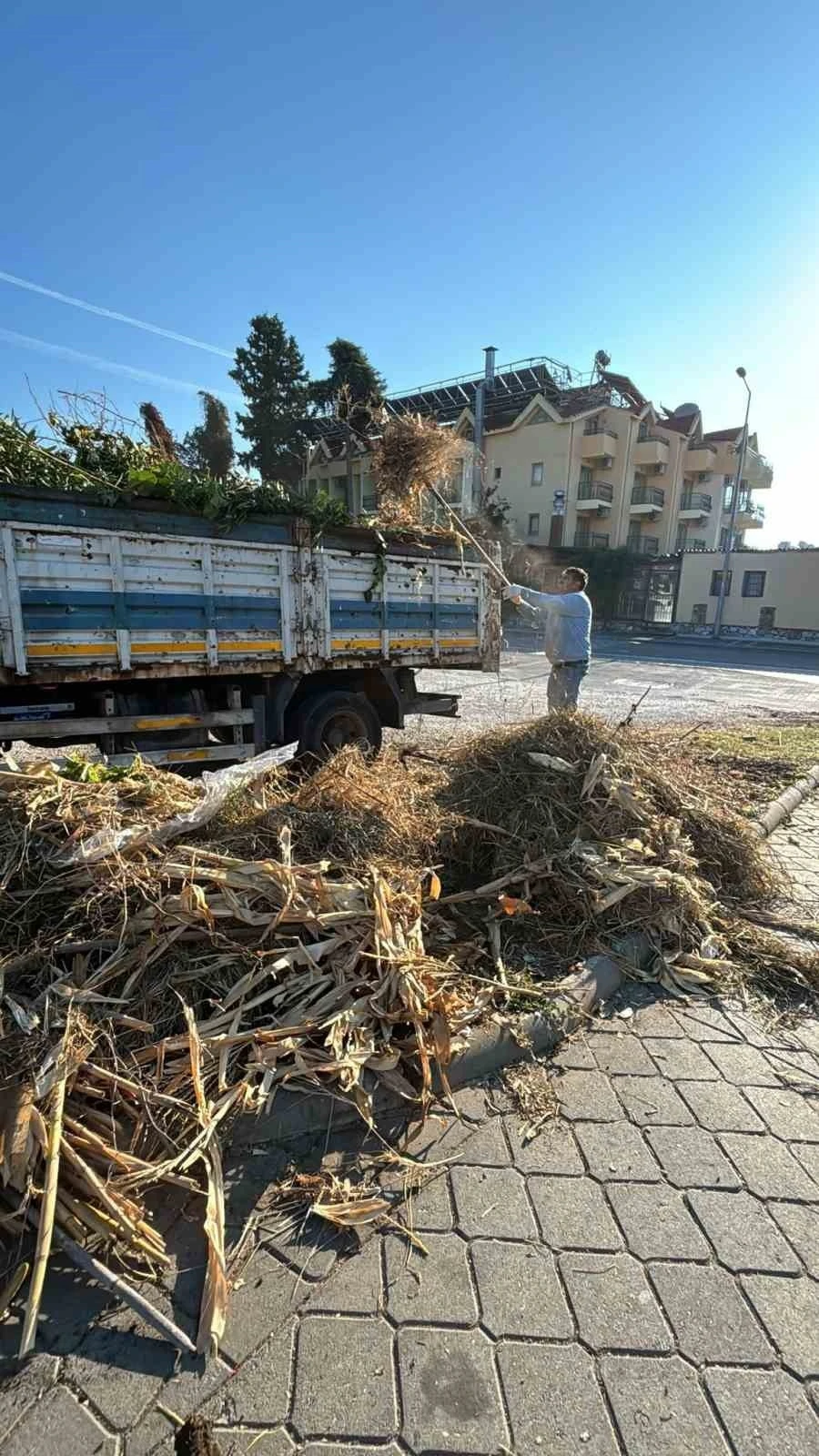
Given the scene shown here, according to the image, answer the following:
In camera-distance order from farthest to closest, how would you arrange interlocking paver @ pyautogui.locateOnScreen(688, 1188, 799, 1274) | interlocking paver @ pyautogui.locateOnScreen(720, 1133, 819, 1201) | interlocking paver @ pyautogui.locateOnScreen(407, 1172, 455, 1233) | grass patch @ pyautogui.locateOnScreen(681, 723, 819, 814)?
→ grass patch @ pyautogui.locateOnScreen(681, 723, 819, 814) < interlocking paver @ pyautogui.locateOnScreen(720, 1133, 819, 1201) < interlocking paver @ pyautogui.locateOnScreen(407, 1172, 455, 1233) < interlocking paver @ pyautogui.locateOnScreen(688, 1188, 799, 1274)

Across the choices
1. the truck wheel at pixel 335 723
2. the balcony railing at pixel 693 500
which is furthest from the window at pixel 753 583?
the truck wheel at pixel 335 723

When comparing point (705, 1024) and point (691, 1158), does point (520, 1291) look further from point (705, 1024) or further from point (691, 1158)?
point (705, 1024)

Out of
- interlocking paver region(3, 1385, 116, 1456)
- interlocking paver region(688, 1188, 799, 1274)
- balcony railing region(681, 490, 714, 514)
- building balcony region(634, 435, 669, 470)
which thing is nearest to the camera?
interlocking paver region(3, 1385, 116, 1456)

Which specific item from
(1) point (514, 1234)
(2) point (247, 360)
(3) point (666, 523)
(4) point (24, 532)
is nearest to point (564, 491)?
(3) point (666, 523)

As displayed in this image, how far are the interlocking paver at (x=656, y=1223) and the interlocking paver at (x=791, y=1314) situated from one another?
0.15 meters

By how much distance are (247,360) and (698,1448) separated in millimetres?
37621

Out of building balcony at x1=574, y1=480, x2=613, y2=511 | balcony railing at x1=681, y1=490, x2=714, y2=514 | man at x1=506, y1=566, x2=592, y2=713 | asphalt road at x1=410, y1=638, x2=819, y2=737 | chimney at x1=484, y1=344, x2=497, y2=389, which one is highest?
chimney at x1=484, y1=344, x2=497, y2=389

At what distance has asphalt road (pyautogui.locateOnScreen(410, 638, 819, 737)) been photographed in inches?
429

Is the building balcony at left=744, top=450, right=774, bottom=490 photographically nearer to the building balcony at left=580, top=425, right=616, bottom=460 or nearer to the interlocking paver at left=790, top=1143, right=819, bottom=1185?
the building balcony at left=580, top=425, right=616, bottom=460

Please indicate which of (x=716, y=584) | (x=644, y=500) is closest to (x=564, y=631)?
(x=716, y=584)

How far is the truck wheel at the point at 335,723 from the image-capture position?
5.97 meters

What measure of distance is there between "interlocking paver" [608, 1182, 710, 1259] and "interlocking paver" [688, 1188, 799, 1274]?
4 centimetres

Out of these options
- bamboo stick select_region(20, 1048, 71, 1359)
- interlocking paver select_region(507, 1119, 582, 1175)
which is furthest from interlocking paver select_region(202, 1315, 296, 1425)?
interlocking paver select_region(507, 1119, 582, 1175)

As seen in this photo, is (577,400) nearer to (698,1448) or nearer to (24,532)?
(24,532)
